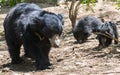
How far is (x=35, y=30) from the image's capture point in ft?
23.4

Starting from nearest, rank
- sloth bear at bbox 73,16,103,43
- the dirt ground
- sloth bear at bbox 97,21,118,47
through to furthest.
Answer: the dirt ground
sloth bear at bbox 97,21,118,47
sloth bear at bbox 73,16,103,43

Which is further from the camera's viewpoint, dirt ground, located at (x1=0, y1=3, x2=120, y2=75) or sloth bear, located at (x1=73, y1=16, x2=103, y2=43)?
sloth bear, located at (x1=73, y1=16, x2=103, y2=43)

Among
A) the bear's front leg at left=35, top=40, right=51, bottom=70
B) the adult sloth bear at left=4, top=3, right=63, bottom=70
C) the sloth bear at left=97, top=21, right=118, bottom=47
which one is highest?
the adult sloth bear at left=4, top=3, right=63, bottom=70

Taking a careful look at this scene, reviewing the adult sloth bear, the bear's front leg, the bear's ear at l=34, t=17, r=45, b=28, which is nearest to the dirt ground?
the bear's front leg

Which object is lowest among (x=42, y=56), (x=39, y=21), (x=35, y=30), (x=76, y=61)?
(x=76, y=61)

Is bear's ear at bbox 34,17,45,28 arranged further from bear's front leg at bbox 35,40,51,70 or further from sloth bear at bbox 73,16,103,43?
sloth bear at bbox 73,16,103,43

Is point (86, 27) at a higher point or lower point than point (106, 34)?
lower

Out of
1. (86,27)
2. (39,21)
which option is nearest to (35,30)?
(39,21)

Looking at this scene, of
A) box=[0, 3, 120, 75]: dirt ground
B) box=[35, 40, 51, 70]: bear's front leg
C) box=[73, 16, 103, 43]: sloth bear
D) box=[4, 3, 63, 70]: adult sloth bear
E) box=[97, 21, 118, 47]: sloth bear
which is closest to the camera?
box=[4, 3, 63, 70]: adult sloth bear

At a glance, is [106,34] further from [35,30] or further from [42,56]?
[35,30]

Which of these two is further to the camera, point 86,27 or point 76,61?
point 86,27

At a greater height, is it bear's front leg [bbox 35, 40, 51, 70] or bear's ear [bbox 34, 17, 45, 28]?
bear's ear [bbox 34, 17, 45, 28]

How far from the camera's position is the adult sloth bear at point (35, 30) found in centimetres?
701

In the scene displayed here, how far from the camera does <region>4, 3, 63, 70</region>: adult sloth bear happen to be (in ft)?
23.0
